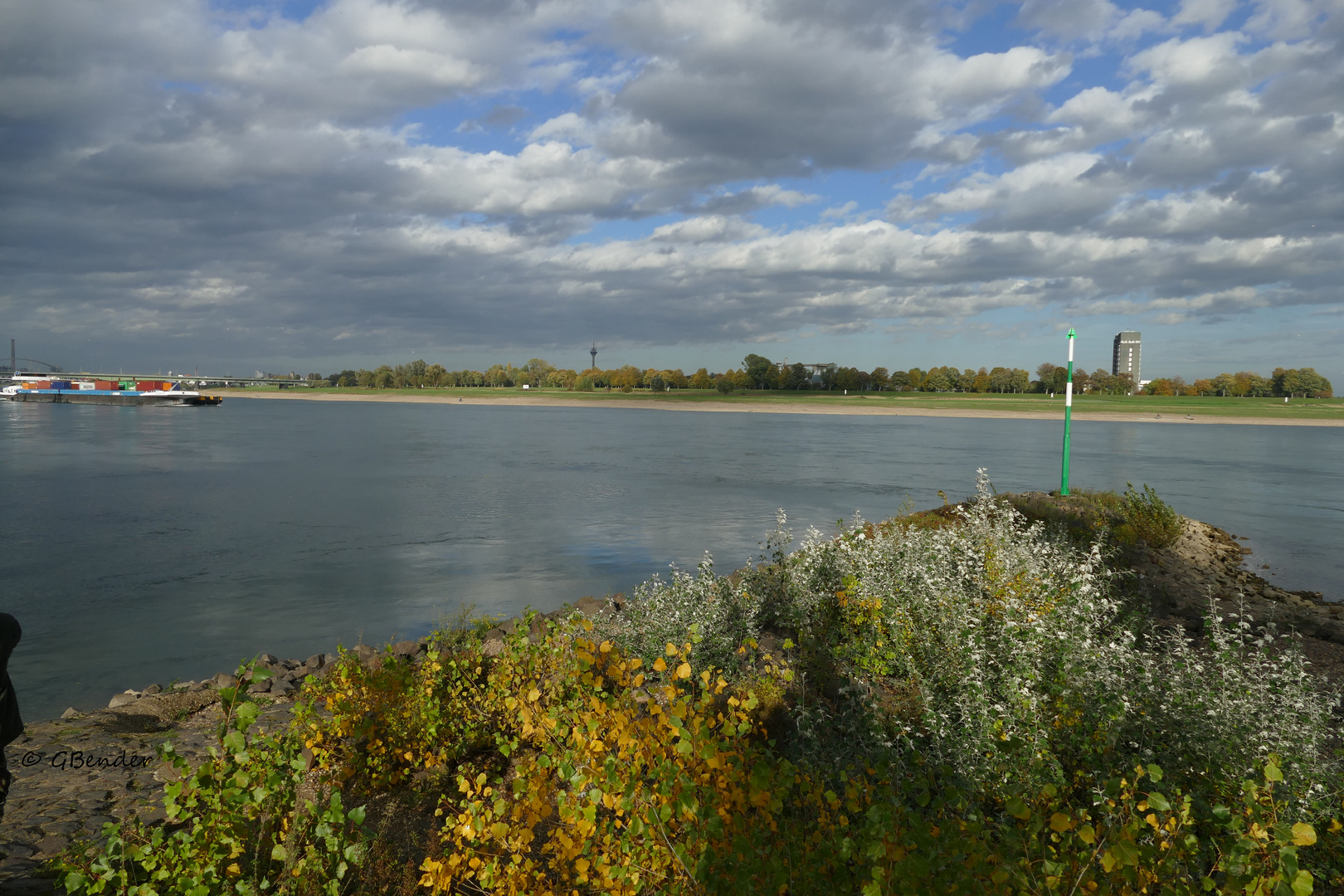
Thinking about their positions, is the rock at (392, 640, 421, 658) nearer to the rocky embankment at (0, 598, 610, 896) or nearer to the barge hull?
the rocky embankment at (0, 598, 610, 896)

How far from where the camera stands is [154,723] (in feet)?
24.1

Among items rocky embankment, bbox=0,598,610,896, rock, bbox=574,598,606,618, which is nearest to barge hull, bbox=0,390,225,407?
rock, bbox=574,598,606,618

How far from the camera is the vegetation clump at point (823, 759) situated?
113 inches

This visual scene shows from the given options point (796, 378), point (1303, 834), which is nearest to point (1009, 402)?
point (796, 378)

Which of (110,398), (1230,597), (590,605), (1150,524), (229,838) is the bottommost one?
(590,605)

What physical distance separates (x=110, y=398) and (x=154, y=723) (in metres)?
168

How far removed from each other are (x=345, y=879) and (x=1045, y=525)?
521 inches

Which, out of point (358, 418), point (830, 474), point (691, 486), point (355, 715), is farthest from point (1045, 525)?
point (358, 418)

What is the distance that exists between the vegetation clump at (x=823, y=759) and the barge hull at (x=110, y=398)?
455 feet

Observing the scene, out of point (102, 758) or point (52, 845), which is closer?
point (52, 845)

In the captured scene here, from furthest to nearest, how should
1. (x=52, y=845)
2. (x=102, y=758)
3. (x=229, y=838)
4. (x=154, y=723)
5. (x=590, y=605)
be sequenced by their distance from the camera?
(x=590, y=605) → (x=154, y=723) → (x=102, y=758) → (x=52, y=845) → (x=229, y=838)

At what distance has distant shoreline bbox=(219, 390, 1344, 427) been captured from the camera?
312ft

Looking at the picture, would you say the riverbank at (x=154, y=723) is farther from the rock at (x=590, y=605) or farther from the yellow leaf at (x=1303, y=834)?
the yellow leaf at (x=1303, y=834)

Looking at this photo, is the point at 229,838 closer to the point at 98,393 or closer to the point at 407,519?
the point at 407,519
